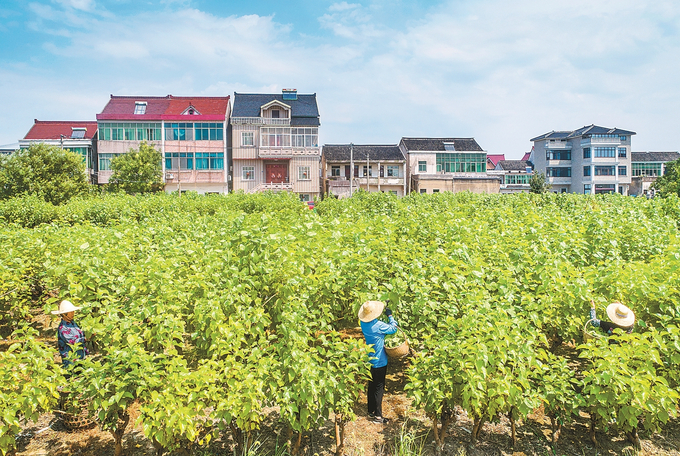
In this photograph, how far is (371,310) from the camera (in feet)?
19.6

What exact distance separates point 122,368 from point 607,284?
6.52 meters

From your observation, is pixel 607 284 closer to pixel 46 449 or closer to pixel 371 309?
pixel 371 309

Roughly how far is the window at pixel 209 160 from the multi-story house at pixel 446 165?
2146 cm

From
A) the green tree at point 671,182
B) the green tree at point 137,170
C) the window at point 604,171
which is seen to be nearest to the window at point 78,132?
the green tree at point 137,170

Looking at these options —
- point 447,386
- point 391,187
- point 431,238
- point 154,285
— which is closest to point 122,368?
point 154,285

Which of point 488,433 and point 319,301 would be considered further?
point 319,301

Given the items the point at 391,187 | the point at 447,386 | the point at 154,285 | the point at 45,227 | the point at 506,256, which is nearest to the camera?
the point at 447,386

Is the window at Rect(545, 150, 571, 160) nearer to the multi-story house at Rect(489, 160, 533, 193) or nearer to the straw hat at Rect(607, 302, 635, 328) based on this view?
the multi-story house at Rect(489, 160, 533, 193)

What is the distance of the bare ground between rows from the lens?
5.54 m

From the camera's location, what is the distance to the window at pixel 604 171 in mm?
58625

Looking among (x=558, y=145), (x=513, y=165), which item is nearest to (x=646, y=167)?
(x=558, y=145)

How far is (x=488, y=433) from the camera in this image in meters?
5.91

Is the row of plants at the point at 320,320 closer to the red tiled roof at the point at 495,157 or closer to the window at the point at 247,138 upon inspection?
the window at the point at 247,138

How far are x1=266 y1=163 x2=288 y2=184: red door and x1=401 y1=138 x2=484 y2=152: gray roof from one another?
16.6m
